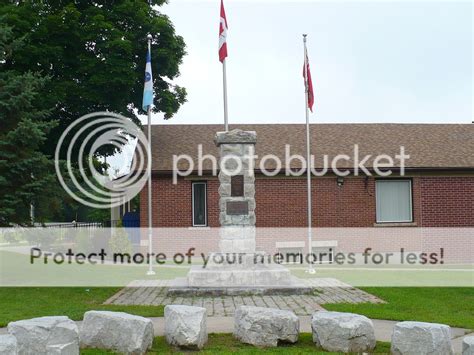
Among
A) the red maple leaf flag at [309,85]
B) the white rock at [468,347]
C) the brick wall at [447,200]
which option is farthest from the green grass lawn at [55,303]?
the brick wall at [447,200]

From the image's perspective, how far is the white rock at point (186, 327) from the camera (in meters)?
8.40

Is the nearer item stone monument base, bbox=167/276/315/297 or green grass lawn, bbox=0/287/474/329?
green grass lawn, bbox=0/287/474/329

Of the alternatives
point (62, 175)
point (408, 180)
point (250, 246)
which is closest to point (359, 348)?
point (250, 246)

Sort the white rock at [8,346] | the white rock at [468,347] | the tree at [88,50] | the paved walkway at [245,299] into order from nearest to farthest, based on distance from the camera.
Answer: the white rock at [8,346]
the white rock at [468,347]
the paved walkway at [245,299]
the tree at [88,50]

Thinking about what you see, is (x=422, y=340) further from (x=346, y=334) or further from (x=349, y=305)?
(x=349, y=305)

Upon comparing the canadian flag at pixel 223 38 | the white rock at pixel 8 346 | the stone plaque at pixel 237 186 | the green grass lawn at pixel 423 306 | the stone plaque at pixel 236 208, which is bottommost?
the green grass lawn at pixel 423 306

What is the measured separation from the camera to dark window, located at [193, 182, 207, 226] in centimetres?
2322

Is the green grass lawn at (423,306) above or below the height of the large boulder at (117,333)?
below

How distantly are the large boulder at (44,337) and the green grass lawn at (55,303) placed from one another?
3.03 metres

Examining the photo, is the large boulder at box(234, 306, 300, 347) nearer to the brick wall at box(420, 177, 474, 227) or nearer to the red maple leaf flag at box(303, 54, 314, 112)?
the red maple leaf flag at box(303, 54, 314, 112)

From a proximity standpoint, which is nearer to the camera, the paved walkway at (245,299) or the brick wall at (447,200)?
the paved walkway at (245,299)

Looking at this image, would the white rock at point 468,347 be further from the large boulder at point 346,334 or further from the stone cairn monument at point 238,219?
the stone cairn monument at point 238,219

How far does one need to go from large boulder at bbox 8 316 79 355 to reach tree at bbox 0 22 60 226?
834 centimetres

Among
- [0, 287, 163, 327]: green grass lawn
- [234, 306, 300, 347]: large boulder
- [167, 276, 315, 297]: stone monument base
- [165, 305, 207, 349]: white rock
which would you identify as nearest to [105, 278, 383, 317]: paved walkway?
[167, 276, 315, 297]: stone monument base
